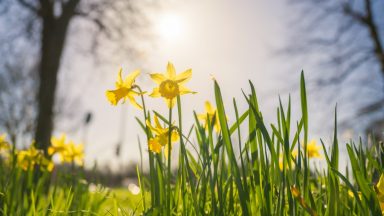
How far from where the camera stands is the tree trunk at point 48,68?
330 inches

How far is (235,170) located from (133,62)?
35.6 ft

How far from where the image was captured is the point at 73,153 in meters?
2.72

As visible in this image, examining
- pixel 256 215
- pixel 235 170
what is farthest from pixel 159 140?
pixel 256 215

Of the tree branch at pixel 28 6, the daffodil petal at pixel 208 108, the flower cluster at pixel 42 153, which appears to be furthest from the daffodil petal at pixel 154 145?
the tree branch at pixel 28 6

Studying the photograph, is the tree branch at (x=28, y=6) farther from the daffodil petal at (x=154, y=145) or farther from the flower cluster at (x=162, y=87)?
the daffodil petal at (x=154, y=145)

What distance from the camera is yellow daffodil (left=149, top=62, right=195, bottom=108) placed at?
1162mm

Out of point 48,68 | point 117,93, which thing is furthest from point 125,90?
point 48,68

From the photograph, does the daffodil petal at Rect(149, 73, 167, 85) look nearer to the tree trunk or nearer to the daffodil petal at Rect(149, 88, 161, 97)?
the daffodil petal at Rect(149, 88, 161, 97)

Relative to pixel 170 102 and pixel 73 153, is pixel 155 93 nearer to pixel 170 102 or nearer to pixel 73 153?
pixel 170 102

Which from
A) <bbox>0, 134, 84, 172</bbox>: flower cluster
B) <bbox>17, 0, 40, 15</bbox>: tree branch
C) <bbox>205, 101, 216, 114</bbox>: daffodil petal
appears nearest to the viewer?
<bbox>205, 101, 216, 114</bbox>: daffodil petal

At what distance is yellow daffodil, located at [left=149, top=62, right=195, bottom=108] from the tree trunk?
7192 mm

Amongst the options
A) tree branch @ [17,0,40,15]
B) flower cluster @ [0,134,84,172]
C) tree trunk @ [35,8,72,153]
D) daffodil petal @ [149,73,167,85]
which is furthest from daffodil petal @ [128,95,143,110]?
tree branch @ [17,0,40,15]

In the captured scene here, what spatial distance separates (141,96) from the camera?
→ 47.3 inches

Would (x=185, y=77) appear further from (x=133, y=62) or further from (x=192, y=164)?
(x=133, y=62)
